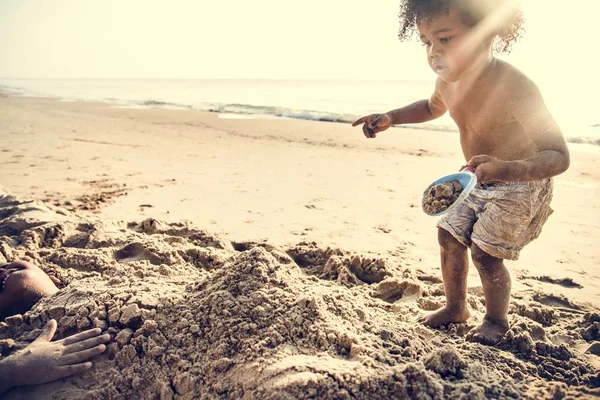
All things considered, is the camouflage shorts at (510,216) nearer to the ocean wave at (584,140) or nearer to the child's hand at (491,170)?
the child's hand at (491,170)

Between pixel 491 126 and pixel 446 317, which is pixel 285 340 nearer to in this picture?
pixel 446 317

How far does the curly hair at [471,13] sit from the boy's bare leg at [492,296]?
3.28 feet

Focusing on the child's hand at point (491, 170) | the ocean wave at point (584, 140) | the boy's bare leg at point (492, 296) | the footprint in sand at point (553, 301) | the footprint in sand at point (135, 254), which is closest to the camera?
the child's hand at point (491, 170)

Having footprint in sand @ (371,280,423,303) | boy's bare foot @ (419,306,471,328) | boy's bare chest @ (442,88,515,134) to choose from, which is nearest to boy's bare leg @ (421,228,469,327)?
boy's bare foot @ (419,306,471,328)

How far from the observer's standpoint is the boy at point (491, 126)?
1.96m

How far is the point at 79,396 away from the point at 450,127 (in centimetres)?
921

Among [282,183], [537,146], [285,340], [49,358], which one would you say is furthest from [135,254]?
[282,183]

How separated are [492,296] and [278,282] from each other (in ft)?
3.31

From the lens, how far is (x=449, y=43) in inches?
78.5

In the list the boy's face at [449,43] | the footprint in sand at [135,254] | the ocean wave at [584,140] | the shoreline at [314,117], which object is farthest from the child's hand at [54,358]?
the ocean wave at [584,140]

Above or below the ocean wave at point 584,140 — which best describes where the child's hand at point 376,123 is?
above

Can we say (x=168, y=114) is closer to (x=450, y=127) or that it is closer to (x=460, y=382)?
(x=450, y=127)

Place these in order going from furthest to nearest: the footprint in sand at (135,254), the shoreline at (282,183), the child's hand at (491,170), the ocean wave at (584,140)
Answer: the ocean wave at (584,140), the shoreline at (282,183), the footprint in sand at (135,254), the child's hand at (491,170)

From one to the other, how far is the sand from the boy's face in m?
1.15
